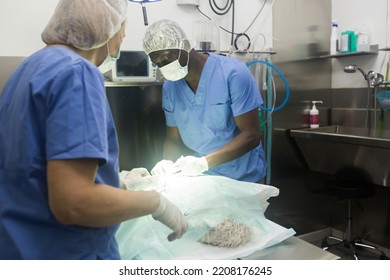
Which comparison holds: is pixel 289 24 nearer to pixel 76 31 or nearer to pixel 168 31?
pixel 168 31

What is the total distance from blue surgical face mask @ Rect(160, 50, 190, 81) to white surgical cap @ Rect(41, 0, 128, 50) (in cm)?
70

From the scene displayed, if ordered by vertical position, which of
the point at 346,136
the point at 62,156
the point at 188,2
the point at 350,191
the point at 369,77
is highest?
the point at 188,2

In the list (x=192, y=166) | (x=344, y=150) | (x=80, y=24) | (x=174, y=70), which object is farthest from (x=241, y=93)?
(x=344, y=150)

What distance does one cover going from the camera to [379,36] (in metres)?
2.41

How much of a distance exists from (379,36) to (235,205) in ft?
6.05

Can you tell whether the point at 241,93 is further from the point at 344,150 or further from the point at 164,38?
the point at 344,150

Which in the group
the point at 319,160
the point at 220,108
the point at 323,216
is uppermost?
the point at 220,108

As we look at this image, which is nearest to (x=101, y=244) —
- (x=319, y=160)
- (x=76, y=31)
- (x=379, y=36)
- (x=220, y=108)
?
(x=76, y=31)

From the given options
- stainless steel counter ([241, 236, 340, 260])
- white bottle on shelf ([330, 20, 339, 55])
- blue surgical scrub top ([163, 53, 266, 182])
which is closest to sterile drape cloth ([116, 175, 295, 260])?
stainless steel counter ([241, 236, 340, 260])

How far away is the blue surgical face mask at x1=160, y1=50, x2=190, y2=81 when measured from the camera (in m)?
1.56

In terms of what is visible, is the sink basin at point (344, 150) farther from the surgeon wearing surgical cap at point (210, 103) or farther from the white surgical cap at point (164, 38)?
the white surgical cap at point (164, 38)

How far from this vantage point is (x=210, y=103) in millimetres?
1652

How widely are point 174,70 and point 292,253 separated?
886mm

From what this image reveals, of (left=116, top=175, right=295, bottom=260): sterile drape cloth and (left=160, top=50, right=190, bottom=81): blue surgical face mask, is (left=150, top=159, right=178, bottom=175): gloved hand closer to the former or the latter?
(left=116, top=175, right=295, bottom=260): sterile drape cloth
